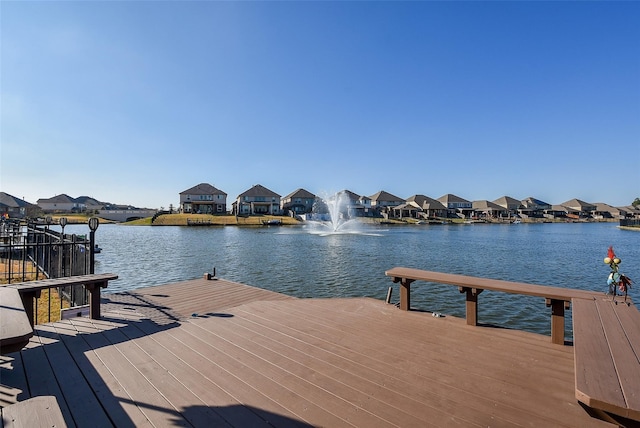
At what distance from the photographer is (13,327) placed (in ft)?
8.75

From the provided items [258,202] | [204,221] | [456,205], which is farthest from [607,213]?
[204,221]

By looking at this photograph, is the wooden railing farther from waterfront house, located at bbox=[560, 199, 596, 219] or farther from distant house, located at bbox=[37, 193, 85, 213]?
waterfront house, located at bbox=[560, 199, 596, 219]

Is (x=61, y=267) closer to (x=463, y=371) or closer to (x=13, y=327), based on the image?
(x=13, y=327)

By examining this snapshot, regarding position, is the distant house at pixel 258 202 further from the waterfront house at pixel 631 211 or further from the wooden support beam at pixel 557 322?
the waterfront house at pixel 631 211

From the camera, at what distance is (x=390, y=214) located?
3839 inches

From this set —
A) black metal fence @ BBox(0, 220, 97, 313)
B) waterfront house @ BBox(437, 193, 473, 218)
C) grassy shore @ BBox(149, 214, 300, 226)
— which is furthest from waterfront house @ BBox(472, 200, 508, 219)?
black metal fence @ BBox(0, 220, 97, 313)

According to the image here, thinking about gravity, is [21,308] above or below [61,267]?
above

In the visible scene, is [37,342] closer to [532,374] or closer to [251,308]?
[251,308]

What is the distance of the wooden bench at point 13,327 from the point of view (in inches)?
96.2

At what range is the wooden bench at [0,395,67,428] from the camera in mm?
1682

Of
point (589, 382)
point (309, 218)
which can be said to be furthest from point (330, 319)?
point (309, 218)

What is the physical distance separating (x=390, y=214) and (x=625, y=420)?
97.6 metres

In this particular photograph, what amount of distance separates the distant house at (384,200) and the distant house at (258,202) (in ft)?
119

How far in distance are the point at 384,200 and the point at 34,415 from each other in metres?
110
